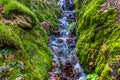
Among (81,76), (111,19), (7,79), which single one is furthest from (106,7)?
(7,79)

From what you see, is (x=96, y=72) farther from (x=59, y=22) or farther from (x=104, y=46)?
(x=59, y=22)

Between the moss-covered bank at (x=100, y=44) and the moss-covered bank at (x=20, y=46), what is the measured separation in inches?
55.5

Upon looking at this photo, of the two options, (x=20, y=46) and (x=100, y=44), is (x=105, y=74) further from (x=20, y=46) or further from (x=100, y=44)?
(x=20, y=46)

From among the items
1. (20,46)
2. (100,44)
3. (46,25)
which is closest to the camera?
(20,46)

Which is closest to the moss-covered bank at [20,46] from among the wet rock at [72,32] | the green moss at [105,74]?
the wet rock at [72,32]

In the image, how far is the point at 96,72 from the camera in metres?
6.12

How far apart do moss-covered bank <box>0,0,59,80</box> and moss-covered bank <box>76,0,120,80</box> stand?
141 cm

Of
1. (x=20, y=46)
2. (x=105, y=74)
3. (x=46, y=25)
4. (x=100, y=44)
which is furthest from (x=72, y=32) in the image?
(x=105, y=74)

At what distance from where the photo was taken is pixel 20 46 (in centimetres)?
651

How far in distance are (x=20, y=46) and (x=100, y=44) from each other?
252 centimetres

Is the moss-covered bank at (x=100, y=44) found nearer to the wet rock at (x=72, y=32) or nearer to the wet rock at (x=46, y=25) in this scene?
the wet rock at (x=72, y=32)

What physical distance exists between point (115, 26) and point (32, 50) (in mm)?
2865

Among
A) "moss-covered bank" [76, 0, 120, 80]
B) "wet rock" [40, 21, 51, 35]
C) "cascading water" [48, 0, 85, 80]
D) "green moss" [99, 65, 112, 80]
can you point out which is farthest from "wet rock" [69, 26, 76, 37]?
"green moss" [99, 65, 112, 80]

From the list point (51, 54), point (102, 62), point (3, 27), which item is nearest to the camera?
point (102, 62)
